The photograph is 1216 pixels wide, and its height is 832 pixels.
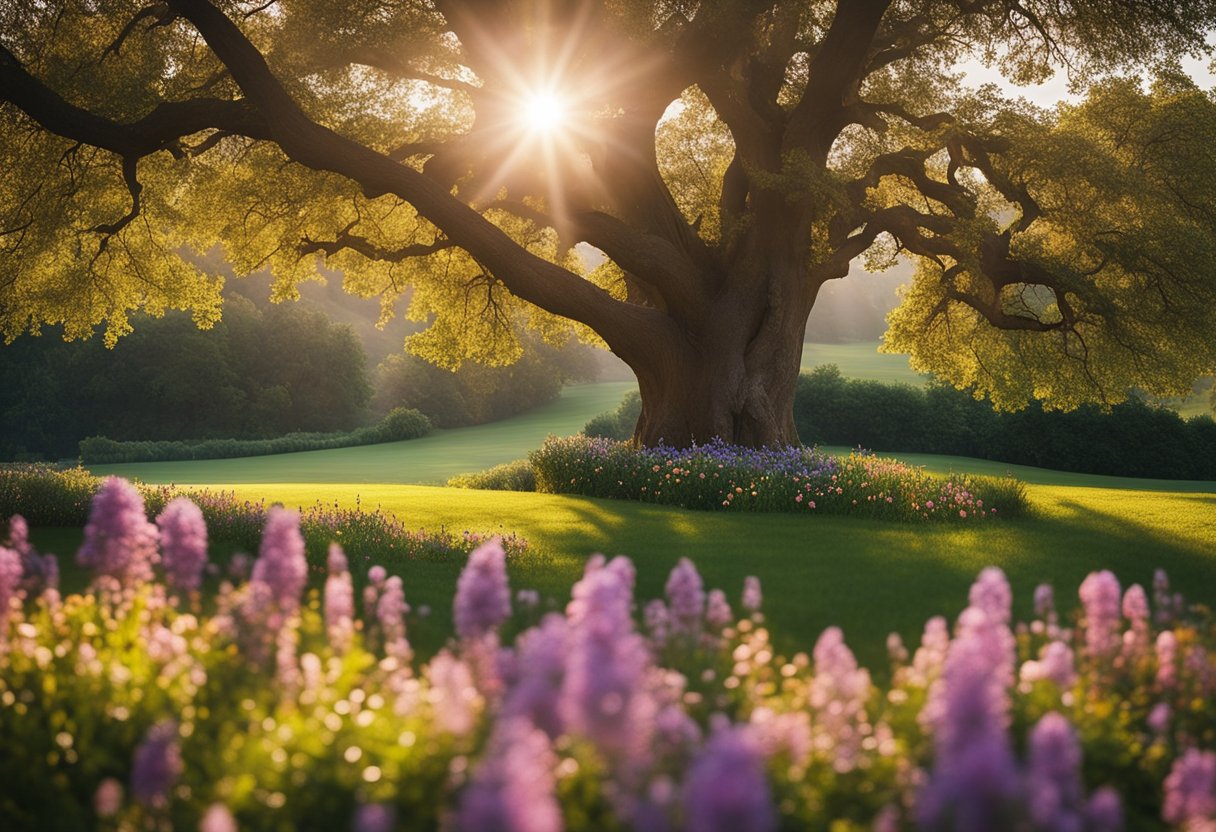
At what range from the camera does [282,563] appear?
5.13 meters

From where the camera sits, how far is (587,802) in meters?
3.79

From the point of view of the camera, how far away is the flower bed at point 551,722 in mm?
3123

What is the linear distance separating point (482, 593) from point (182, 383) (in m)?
60.4

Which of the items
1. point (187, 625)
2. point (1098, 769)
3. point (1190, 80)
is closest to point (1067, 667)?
point (1098, 769)

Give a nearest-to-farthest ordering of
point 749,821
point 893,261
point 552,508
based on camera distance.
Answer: point 749,821 → point 552,508 → point 893,261

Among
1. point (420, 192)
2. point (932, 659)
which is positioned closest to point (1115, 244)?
point (420, 192)

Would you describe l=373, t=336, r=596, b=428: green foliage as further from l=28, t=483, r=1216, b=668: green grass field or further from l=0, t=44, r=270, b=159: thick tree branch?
l=28, t=483, r=1216, b=668: green grass field

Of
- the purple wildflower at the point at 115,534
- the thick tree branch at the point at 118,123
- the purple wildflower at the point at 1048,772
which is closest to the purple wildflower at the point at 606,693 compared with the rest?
the purple wildflower at the point at 1048,772

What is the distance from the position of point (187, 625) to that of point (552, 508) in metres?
11.7

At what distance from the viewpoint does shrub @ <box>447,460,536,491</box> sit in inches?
1054

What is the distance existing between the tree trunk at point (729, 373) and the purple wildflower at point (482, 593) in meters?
15.4

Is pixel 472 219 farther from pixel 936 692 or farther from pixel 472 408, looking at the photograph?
pixel 472 408

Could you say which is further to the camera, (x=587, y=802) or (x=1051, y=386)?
(x=1051, y=386)

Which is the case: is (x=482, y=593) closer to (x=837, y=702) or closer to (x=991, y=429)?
(x=837, y=702)
